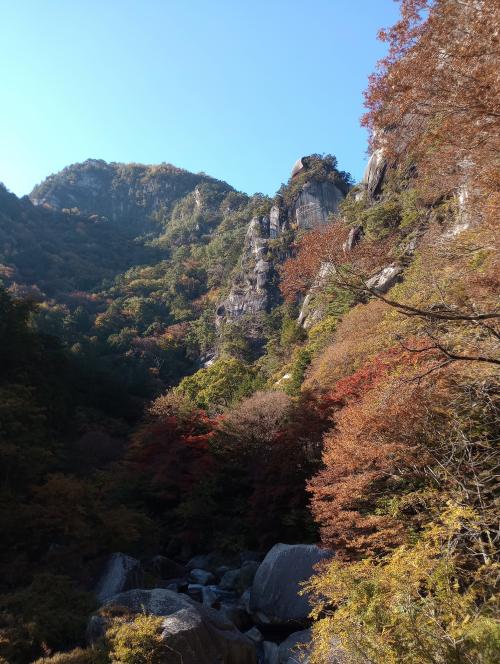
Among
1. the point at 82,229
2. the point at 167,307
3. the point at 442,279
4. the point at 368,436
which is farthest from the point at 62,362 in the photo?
the point at 82,229

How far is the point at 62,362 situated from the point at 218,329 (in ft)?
111

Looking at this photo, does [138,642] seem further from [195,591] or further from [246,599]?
[195,591]

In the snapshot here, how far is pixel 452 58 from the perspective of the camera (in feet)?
17.0

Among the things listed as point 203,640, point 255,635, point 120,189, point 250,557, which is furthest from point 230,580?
point 120,189

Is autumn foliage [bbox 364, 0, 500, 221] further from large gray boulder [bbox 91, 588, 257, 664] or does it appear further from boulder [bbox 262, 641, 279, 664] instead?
boulder [bbox 262, 641, 279, 664]

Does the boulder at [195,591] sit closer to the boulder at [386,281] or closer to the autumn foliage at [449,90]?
the autumn foliage at [449,90]

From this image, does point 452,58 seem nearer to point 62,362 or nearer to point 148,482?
point 148,482

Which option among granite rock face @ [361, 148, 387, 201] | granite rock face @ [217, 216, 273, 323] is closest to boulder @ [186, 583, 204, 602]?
granite rock face @ [361, 148, 387, 201]

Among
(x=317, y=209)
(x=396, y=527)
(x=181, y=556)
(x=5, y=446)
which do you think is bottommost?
(x=181, y=556)

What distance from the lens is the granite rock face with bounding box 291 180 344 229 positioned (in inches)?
2202

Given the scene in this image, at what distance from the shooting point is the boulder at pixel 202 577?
11.9 meters

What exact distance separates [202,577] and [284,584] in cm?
368

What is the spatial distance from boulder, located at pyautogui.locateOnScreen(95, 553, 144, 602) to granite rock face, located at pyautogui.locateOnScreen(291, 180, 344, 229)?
162 feet

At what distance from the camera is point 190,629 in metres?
6.70
